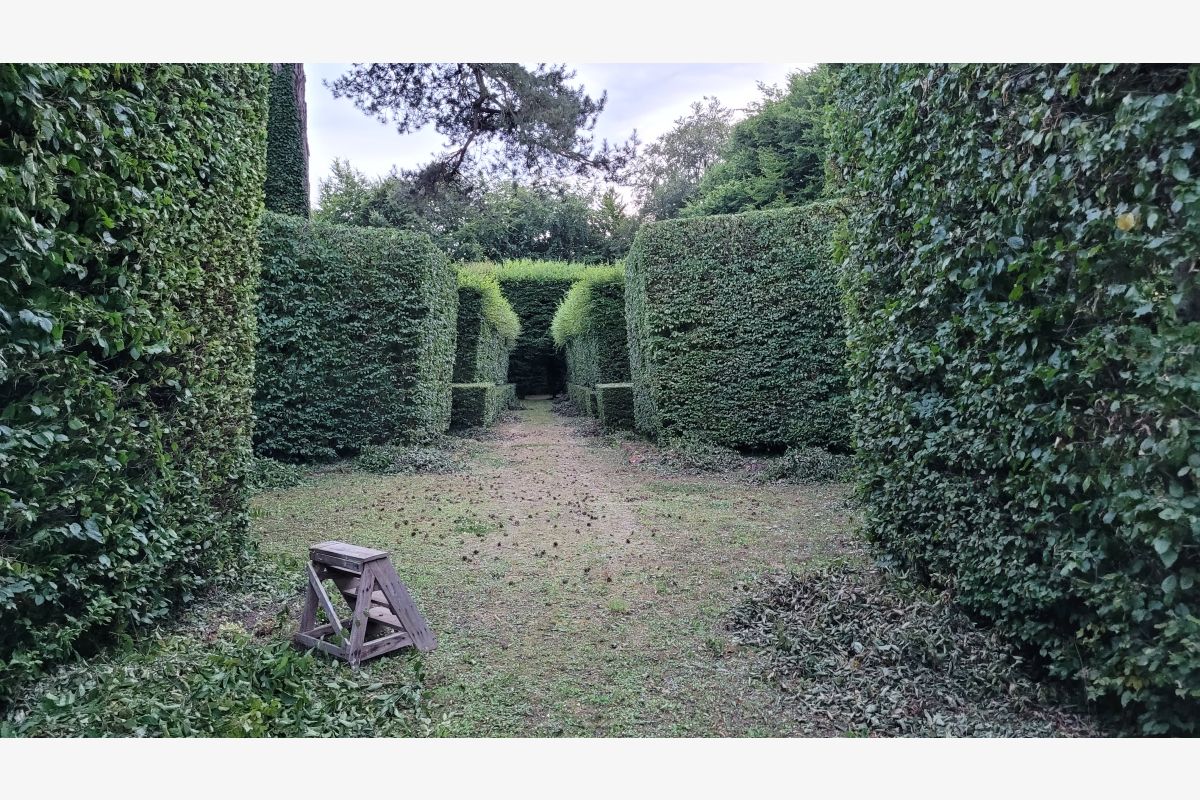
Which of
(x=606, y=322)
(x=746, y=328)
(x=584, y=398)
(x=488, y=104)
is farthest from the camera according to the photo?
(x=584, y=398)

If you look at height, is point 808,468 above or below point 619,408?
below

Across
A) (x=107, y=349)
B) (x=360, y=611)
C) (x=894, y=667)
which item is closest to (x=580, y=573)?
(x=360, y=611)

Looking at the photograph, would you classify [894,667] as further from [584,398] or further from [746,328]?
[584,398]

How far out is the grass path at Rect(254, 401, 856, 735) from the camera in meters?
3.11

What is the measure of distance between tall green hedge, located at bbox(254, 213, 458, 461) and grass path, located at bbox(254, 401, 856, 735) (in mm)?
1219

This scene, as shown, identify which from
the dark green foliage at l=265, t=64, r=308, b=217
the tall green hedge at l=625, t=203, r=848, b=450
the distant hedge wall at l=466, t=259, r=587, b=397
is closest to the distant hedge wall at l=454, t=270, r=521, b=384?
the dark green foliage at l=265, t=64, r=308, b=217

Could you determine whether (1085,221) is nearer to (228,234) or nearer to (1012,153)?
(1012,153)

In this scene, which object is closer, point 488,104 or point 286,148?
point 286,148

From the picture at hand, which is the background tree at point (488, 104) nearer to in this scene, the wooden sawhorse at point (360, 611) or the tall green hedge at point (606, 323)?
the tall green hedge at point (606, 323)

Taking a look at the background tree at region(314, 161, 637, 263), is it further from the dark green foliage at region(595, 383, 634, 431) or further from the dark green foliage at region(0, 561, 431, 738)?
the dark green foliage at region(0, 561, 431, 738)

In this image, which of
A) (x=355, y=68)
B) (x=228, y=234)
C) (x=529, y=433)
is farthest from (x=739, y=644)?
(x=355, y=68)

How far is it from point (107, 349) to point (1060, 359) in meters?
4.12

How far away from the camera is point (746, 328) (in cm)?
983

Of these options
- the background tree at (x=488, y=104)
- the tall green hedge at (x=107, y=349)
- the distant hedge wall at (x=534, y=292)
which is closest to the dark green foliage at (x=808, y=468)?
the tall green hedge at (x=107, y=349)
